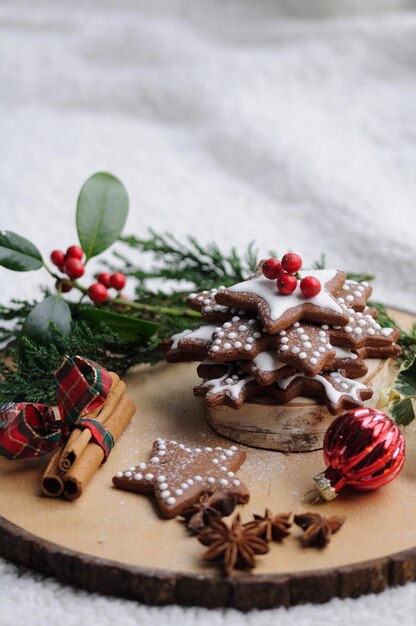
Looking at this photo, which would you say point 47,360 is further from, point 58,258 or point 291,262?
point 291,262

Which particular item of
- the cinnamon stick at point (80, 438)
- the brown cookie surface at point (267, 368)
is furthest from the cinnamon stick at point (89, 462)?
the brown cookie surface at point (267, 368)

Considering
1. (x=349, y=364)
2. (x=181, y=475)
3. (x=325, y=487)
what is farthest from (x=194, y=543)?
(x=349, y=364)

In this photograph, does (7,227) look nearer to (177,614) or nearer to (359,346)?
(359,346)

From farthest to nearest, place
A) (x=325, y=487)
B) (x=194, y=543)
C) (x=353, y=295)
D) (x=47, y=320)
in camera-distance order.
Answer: (x=47, y=320)
(x=353, y=295)
(x=325, y=487)
(x=194, y=543)

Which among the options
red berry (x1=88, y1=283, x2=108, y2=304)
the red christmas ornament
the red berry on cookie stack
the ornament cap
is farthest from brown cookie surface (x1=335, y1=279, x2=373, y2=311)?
red berry (x1=88, y1=283, x2=108, y2=304)

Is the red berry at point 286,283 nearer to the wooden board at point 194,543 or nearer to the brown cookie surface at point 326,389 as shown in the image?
the brown cookie surface at point 326,389

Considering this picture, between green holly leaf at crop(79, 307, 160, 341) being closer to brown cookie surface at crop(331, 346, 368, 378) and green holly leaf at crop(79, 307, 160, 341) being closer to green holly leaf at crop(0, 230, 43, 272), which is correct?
green holly leaf at crop(0, 230, 43, 272)
